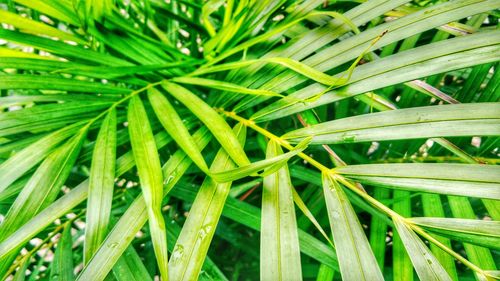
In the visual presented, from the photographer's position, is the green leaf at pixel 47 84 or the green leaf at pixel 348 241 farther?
the green leaf at pixel 47 84

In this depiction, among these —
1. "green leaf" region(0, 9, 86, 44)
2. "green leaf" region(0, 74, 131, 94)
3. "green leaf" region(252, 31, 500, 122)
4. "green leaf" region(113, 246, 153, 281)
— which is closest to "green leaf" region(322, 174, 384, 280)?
"green leaf" region(252, 31, 500, 122)

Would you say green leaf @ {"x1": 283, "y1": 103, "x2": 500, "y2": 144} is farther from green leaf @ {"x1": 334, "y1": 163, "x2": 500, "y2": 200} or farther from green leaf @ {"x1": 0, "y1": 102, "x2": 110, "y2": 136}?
green leaf @ {"x1": 0, "y1": 102, "x2": 110, "y2": 136}

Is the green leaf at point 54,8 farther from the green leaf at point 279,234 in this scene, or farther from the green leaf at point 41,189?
the green leaf at point 279,234

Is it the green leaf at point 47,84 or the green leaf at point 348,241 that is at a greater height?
the green leaf at point 47,84

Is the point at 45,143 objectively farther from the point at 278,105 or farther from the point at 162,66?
the point at 278,105

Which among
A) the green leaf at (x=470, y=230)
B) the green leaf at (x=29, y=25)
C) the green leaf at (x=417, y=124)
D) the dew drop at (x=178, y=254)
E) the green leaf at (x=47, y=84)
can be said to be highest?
the green leaf at (x=29, y=25)

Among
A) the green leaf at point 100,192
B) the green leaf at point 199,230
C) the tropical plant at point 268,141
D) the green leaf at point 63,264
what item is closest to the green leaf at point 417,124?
the tropical plant at point 268,141
